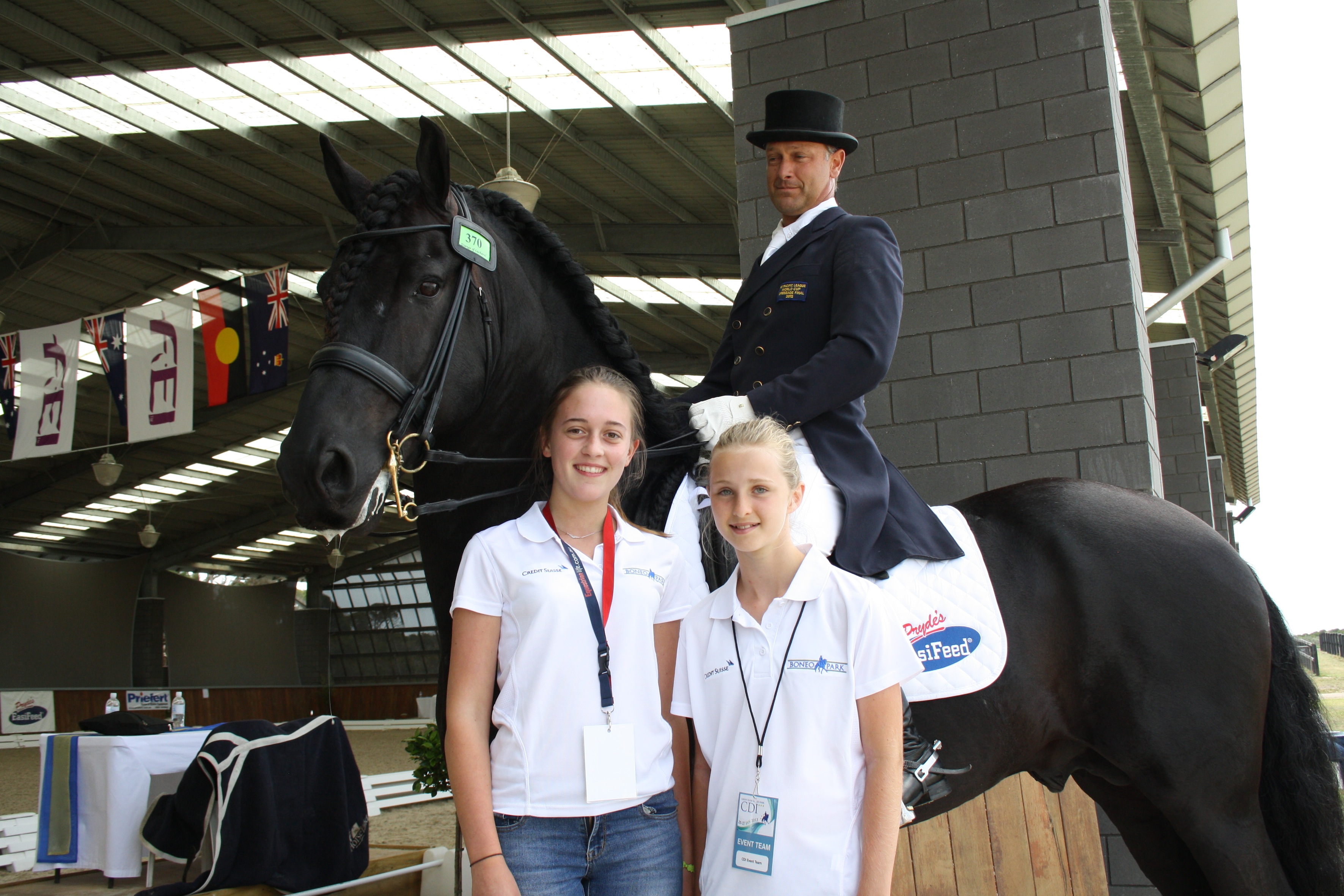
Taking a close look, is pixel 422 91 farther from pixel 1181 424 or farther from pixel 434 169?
pixel 434 169

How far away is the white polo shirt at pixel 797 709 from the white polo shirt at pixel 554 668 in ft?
0.26

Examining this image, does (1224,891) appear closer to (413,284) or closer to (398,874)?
(413,284)

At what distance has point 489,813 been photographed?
4.26 feet

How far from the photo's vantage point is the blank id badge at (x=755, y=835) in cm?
130

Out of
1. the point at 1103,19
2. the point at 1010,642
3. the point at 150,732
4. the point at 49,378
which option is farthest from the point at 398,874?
the point at 49,378

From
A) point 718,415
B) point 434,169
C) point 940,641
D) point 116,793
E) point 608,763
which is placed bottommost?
point 116,793

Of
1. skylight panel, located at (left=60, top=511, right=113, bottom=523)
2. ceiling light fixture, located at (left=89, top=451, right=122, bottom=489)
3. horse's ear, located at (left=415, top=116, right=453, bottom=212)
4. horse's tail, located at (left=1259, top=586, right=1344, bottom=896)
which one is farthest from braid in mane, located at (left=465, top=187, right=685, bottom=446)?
skylight panel, located at (left=60, top=511, right=113, bottom=523)

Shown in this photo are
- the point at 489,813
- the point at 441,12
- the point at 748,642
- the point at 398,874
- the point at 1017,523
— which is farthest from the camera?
the point at 441,12

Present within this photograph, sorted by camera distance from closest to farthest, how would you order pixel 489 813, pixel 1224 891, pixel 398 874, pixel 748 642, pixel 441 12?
pixel 489 813, pixel 748 642, pixel 1224 891, pixel 398 874, pixel 441 12

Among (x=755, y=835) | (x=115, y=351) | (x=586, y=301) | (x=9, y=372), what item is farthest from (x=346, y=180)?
(x=9, y=372)

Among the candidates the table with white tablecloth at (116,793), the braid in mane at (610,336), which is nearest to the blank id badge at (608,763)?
the braid in mane at (610,336)

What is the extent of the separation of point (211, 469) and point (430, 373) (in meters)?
21.7

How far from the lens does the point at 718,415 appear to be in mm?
1794

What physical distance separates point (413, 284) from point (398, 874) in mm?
3712
